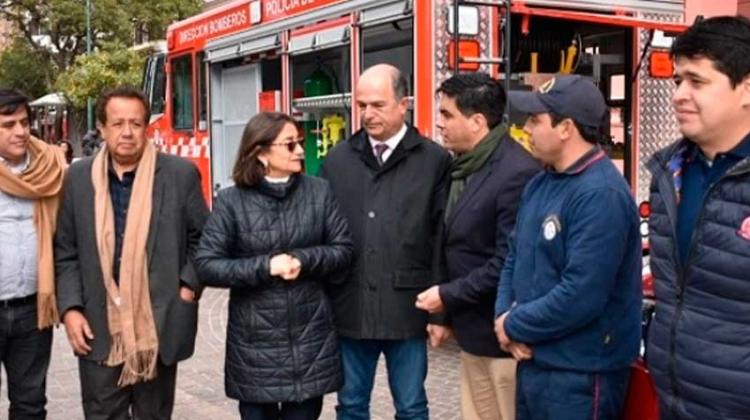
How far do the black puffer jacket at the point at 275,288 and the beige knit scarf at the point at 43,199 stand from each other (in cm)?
72

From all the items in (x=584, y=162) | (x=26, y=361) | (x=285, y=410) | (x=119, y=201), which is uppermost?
(x=584, y=162)

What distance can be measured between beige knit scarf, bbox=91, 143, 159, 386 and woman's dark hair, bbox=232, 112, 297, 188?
0.40m

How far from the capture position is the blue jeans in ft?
12.2

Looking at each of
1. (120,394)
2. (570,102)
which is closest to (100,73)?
(120,394)

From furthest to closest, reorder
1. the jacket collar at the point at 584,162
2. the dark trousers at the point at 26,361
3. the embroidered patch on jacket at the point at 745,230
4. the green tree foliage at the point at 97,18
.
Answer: the green tree foliage at the point at 97,18 < the dark trousers at the point at 26,361 < the jacket collar at the point at 584,162 < the embroidered patch on jacket at the point at 745,230

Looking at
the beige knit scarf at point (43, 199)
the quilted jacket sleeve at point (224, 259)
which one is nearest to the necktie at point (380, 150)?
the quilted jacket sleeve at point (224, 259)

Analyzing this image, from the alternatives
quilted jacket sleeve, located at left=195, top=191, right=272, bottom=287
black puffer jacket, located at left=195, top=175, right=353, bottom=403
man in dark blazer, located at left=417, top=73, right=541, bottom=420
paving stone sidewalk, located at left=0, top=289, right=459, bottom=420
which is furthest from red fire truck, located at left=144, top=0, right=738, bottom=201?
quilted jacket sleeve, located at left=195, top=191, right=272, bottom=287

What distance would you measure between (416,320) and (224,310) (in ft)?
16.4

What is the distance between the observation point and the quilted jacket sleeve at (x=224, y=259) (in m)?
3.25

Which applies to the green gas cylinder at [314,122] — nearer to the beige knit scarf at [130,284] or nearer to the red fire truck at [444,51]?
the red fire truck at [444,51]

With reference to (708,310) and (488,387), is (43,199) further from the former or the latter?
(708,310)

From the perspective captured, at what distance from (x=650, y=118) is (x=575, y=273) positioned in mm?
4603

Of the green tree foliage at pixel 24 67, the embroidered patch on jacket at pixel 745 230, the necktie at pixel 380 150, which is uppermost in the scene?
the green tree foliage at pixel 24 67

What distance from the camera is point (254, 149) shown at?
11.3 ft
